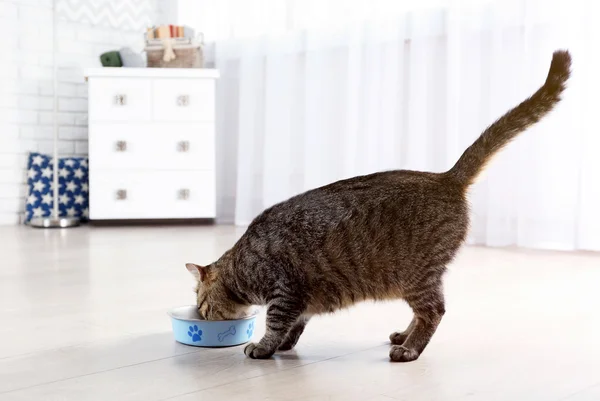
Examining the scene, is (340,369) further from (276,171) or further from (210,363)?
(276,171)

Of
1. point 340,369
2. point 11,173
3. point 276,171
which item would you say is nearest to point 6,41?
point 11,173

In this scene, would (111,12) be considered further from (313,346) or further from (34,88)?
(313,346)

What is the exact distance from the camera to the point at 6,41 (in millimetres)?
4656

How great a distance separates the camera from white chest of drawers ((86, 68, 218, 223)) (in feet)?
14.3

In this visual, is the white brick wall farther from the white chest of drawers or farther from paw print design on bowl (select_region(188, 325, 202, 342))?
paw print design on bowl (select_region(188, 325, 202, 342))

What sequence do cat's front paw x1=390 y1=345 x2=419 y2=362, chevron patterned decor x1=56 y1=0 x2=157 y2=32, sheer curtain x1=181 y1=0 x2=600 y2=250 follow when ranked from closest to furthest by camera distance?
cat's front paw x1=390 y1=345 x2=419 y2=362, sheer curtain x1=181 y1=0 x2=600 y2=250, chevron patterned decor x1=56 y1=0 x2=157 y2=32

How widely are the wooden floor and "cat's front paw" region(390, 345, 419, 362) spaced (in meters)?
0.02

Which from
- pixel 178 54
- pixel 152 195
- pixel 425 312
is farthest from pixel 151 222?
pixel 425 312

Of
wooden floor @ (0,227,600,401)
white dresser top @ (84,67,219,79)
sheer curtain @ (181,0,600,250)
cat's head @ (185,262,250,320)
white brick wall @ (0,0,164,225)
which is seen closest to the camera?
wooden floor @ (0,227,600,401)

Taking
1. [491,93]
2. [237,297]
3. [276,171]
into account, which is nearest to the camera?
[237,297]

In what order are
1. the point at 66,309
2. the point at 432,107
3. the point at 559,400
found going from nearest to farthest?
the point at 559,400 → the point at 66,309 → the point at 432,107

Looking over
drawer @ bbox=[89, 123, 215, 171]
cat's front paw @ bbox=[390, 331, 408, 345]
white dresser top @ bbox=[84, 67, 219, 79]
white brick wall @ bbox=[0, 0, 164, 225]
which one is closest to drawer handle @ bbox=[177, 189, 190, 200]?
drawer @ bbox=[89, 123, 215, 171]

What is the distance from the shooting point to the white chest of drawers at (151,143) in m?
4.36

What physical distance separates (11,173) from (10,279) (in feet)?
8.44
